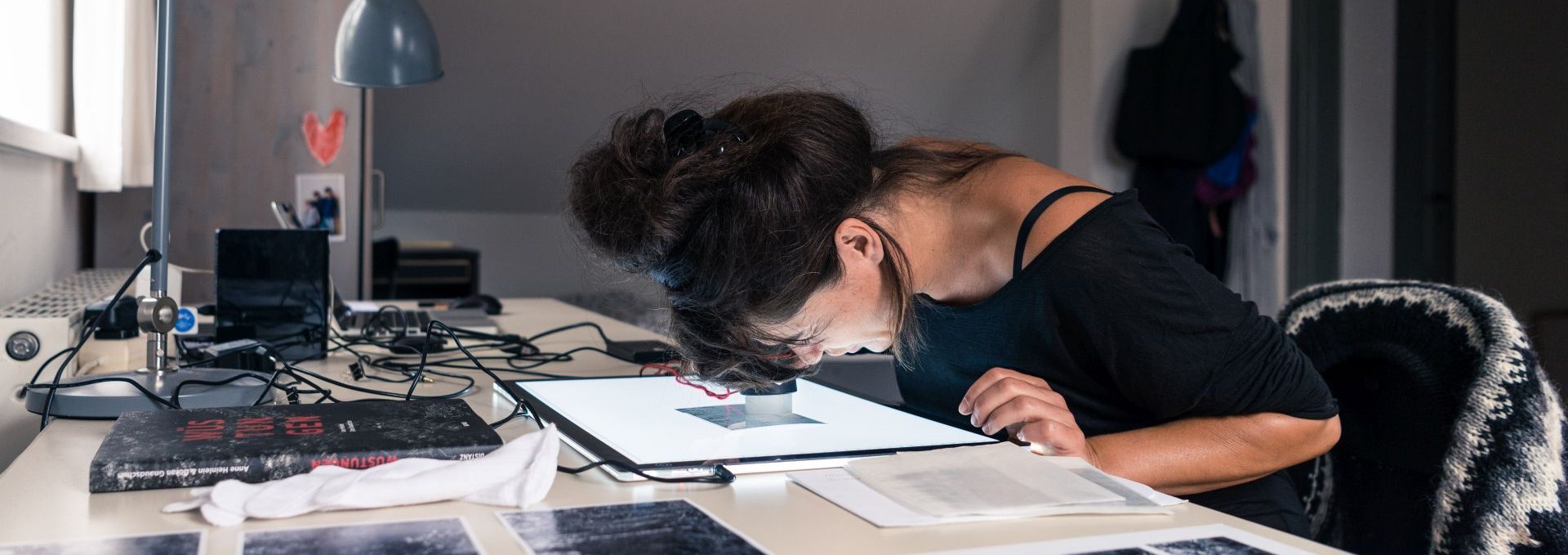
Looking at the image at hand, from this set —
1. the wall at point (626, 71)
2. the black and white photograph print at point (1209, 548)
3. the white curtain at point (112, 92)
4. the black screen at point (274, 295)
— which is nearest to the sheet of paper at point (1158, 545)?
the black and white photograph print at point (1209, 548)

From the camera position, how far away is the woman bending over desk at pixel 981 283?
0.91m

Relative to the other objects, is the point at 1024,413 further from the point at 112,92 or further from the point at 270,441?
the point at 112,92

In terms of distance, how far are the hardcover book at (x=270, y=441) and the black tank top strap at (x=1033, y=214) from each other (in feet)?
1.69

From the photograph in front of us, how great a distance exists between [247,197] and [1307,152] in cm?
365

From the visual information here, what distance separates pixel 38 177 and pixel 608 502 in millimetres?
1982

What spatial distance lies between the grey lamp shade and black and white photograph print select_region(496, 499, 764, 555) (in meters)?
1.66

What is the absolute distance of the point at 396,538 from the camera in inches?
21.4

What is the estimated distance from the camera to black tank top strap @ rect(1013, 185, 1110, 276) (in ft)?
3.30

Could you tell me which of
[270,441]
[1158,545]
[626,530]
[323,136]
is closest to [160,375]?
[270,441]

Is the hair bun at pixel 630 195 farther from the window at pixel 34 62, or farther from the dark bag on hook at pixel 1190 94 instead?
the dark bag on hook at pixel 1190 94

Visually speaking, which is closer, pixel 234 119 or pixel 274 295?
pixel 274 295

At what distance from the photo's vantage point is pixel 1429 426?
99cm

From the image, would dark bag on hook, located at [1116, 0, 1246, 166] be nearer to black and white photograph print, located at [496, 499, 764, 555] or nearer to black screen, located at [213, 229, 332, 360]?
black screen, located at [213, 229, 332, 360]

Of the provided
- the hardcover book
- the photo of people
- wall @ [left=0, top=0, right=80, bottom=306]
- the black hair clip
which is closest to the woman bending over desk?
the black hair clip
